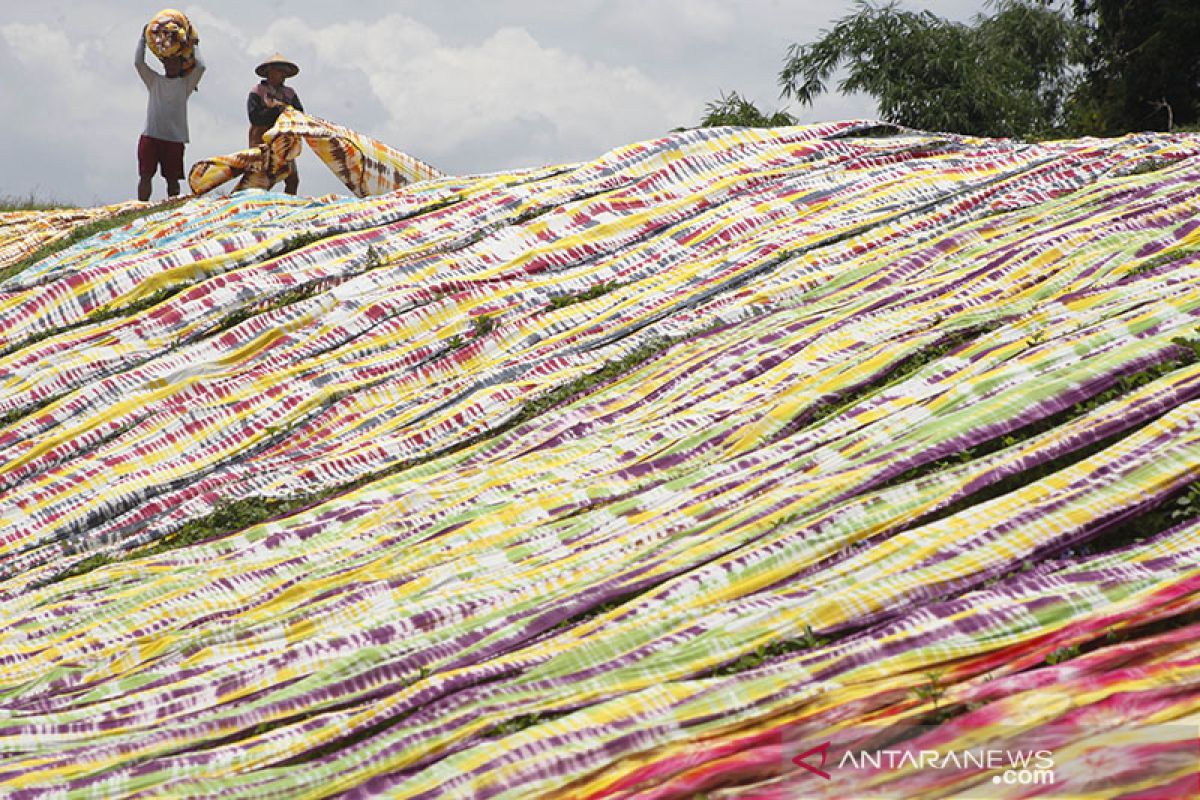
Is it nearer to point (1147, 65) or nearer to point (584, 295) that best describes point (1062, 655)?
point (584, 295)

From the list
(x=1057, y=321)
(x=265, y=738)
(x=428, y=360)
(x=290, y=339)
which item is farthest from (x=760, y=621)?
(x=290, y=339)

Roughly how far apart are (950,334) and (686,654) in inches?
95.8

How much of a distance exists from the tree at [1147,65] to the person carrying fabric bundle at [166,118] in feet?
33.0

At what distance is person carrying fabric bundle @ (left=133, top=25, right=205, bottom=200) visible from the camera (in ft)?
40.2

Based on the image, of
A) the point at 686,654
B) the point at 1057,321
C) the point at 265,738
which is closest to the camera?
the point at 686,654

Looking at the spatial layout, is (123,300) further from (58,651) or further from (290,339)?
(58,651)

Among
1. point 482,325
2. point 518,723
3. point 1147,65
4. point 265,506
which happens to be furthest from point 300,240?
Result: point 1147,65

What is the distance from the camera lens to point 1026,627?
2.83 metres

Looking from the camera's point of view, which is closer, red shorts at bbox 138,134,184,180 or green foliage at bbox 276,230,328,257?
green foliage at bbox 276,230,328,257

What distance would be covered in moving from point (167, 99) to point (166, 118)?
7.8 inches

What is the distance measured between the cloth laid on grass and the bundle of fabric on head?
1.75 metres

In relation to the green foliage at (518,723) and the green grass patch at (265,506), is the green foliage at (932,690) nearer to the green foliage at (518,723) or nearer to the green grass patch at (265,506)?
the green foliage at (518,723)

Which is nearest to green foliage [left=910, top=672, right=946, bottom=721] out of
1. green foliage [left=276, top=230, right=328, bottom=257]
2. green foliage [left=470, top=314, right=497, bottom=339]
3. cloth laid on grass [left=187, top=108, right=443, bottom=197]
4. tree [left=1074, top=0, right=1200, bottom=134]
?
green foliage [left=470, top=314, right=497, bottom=339]

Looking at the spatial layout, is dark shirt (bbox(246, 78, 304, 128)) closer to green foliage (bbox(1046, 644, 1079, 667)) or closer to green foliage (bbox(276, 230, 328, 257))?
green foliage (bbox(276, 230, 328, 257))
